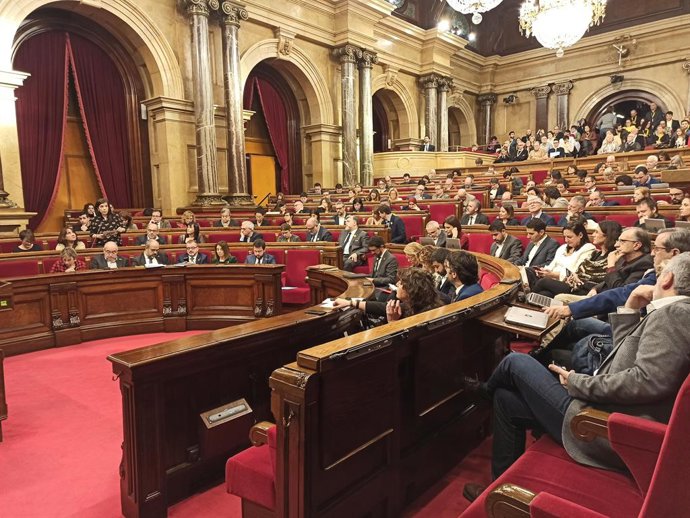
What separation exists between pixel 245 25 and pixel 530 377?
11.0 meters

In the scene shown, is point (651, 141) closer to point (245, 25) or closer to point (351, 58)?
point (351, 58)

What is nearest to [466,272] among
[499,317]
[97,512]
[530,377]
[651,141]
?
[499,317]

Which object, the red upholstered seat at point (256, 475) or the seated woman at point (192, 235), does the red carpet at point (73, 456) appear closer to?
the red upholstered seat at point (256, 475)

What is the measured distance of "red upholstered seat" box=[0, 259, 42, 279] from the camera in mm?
4781

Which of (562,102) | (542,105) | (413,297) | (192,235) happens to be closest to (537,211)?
(413,297)

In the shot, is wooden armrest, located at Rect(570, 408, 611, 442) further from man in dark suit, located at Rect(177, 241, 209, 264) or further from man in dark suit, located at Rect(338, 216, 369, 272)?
man in dark suit, located at Rect(177, 241, 209, 264)

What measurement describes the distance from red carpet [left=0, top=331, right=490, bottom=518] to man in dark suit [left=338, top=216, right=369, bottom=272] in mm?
2739

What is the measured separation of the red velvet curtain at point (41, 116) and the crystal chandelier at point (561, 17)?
928 centimetres

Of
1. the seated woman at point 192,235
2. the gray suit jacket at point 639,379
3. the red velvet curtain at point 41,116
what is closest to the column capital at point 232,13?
the red velvet curtain at point 41,116

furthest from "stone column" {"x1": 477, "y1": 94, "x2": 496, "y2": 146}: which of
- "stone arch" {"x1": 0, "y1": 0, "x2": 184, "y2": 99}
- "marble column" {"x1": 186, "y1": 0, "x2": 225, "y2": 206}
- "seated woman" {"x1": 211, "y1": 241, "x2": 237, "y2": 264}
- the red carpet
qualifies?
the red carpet

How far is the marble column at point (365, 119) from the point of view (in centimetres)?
1302

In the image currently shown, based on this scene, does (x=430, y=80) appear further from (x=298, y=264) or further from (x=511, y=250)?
(x=511, y=250)

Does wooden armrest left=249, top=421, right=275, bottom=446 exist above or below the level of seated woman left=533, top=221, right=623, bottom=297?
below

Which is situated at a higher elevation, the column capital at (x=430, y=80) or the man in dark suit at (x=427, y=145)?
the column capital at (x=430, y=80)
